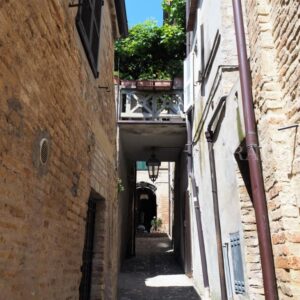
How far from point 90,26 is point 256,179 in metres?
3.16

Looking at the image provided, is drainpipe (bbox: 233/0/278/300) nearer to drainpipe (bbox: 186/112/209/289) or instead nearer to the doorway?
the doorway

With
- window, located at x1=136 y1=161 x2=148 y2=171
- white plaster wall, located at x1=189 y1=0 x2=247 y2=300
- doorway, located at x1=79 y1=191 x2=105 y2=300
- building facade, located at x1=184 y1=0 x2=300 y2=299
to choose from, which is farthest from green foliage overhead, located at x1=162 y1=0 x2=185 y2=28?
window, located at x1=136 y1=161 x2=148 y2=171

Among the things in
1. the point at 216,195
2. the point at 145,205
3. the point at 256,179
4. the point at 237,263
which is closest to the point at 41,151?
the point at 256,179

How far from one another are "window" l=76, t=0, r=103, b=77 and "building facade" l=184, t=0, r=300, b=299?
192 centimetres

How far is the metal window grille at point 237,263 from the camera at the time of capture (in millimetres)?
4877

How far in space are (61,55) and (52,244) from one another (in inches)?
74.9

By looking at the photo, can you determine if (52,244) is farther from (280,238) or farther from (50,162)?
(280,238)

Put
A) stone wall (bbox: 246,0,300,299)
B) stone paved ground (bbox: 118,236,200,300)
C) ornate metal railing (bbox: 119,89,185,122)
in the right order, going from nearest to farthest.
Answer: stone wall (bbox: 246,0,300,299) < stone paved ground (bbox: 118,236,200,300) < ornate metal railing (bbox: 119,89,185,122)

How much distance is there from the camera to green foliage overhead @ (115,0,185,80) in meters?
13.1

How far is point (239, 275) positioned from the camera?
500 centimetres

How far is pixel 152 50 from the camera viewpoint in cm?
1358

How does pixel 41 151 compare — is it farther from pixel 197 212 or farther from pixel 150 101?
pixel 150 101

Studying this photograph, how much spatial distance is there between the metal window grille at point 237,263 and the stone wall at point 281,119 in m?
1.22

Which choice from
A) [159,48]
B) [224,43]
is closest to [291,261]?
[224,43]
